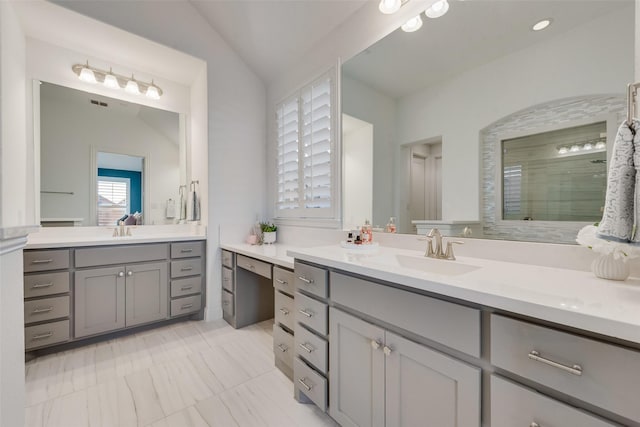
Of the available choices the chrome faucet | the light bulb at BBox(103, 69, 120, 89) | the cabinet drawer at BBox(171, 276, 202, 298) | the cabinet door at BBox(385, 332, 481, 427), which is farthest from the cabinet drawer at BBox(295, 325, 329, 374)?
the light bulb at BBox(103, 69, 120, 89)

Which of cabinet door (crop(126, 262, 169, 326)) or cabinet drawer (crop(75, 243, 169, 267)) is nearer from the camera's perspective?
cabinet drawer (crop(75, 243, 169, 267))

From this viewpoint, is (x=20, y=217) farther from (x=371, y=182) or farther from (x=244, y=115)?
(x=371, y=182)

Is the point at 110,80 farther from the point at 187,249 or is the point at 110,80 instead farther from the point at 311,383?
the point at 311,383

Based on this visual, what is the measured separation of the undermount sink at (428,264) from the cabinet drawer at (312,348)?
0.51m

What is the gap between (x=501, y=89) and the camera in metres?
1.27

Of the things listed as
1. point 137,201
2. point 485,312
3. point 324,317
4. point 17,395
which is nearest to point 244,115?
point 137,201

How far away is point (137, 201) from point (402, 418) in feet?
9.92

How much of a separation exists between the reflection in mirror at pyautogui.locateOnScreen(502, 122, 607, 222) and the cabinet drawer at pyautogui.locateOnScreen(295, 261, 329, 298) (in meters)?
0.95

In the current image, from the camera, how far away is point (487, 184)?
1.32m

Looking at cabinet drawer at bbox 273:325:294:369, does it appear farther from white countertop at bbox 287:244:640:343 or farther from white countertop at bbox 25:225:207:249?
white countertop at bbox 25:225:207:249

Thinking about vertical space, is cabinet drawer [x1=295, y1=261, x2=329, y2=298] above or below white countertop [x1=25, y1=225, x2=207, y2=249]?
below

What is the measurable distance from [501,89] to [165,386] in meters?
2.59

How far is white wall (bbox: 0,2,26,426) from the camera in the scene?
3.08ft

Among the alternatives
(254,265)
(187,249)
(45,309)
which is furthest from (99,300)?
(254,265)
